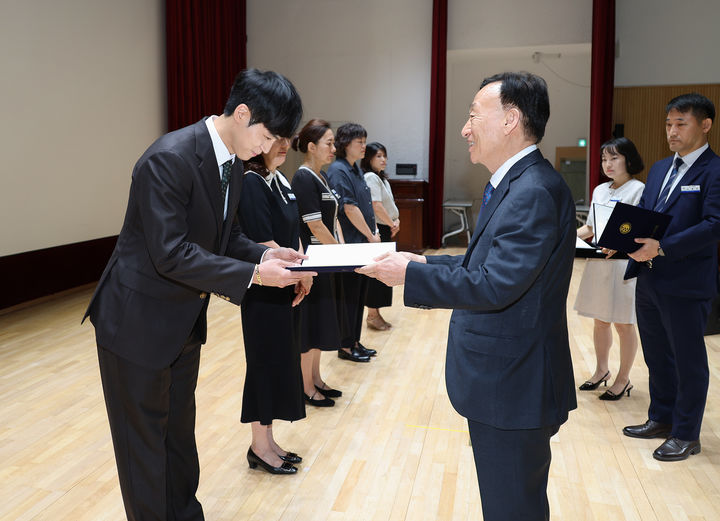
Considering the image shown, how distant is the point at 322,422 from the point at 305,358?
0.38 m

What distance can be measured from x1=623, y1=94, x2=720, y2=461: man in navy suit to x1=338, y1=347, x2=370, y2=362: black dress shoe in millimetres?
1981

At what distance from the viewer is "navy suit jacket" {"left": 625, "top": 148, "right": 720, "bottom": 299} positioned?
265 centimetres

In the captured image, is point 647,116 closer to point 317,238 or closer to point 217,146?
point 317,238

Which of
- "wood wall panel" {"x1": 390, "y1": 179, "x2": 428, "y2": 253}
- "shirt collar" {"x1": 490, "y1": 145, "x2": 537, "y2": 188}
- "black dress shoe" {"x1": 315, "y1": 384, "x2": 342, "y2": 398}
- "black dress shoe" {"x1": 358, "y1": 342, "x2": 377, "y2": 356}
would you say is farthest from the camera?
"wood wall panel" {"x1": 390, "y1": 179, "x2": 428, "y2": 253}

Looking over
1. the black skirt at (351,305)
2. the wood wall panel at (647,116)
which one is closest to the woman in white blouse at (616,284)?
the black skirt at (351,305)

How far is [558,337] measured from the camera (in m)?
1.53

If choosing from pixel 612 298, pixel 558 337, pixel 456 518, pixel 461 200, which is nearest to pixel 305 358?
pixel 456 518

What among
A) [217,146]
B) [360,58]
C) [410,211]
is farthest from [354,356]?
[360,58]

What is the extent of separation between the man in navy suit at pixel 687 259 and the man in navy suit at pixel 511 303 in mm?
1462

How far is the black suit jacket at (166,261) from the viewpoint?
5.41 ft

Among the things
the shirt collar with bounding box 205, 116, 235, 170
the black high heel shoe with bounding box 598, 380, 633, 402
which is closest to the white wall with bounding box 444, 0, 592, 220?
the black high heel shoe with bounding box 598, 380, 633, 402

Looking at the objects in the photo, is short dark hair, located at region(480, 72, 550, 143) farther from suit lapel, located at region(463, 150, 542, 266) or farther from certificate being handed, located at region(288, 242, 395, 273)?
certificate being handed, located at region(288, 242, 395, 273)

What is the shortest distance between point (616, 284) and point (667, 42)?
6678 millimetres

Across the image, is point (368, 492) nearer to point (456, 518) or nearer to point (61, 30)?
point (456, 518)
